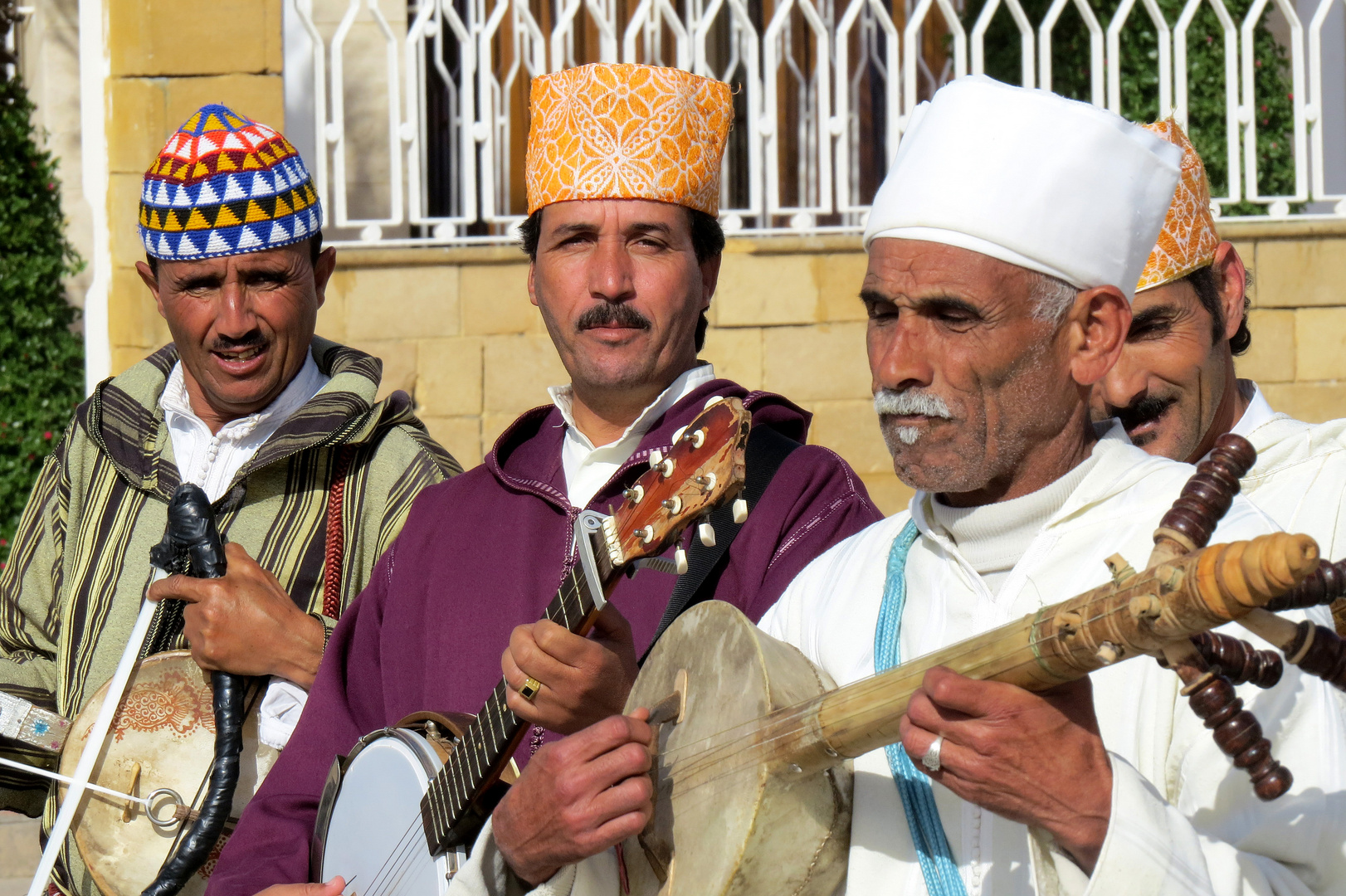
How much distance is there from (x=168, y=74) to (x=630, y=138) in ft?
12.4

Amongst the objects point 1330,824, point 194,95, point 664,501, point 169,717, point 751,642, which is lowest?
point 169,717

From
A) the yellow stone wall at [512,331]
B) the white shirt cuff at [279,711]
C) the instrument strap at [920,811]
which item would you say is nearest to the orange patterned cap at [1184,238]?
the instrument strap at [920,811]

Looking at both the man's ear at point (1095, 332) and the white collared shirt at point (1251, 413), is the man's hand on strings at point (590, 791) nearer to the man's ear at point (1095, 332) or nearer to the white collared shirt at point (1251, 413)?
the man's ear at point (1095, 332)

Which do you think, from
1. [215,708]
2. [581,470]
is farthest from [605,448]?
[215,708]

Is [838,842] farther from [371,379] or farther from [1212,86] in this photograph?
[1212,86]

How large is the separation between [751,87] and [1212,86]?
2.16 metres

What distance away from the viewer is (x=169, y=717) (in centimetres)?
310

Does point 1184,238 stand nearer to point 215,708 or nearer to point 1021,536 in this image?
point 1021,536

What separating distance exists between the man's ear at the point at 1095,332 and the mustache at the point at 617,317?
106cm

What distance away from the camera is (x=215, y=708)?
3045mm

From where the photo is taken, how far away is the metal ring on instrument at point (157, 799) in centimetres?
303

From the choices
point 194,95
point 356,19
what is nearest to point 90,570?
point 194,95

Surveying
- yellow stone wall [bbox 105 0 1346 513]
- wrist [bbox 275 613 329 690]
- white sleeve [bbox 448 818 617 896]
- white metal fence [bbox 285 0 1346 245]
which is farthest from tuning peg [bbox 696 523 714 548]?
white metal fence [bbox 285 0 1346 245]

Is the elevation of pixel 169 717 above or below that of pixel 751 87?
below
